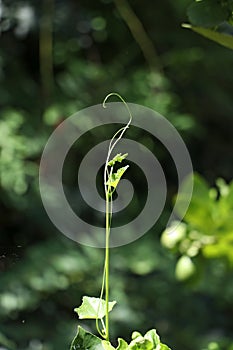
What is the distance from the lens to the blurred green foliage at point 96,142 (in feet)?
4.03

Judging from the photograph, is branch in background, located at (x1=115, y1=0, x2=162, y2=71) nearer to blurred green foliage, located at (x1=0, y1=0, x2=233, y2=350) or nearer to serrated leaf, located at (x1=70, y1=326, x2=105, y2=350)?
blurred green foliage, located at (x1=0, y1=0, x2=233, y2=350)

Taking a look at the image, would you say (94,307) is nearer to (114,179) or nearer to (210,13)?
(114,179)

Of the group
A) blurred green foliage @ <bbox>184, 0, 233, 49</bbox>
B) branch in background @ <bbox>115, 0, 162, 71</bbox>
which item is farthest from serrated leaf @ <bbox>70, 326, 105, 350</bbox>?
branch in background @ <bbox>115, 0, 162, 71</bbox>

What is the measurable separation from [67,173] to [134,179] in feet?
0.47

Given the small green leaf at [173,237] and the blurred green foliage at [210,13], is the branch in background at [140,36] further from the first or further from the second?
the blurred green foliage at [210,13]

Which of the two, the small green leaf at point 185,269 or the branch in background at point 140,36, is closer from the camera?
the small green leaf at point 185,269

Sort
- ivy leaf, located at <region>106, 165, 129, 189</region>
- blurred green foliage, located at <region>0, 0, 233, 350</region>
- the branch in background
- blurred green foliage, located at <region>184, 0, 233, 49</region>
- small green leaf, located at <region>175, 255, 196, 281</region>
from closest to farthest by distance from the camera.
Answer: ivy leaf, located at <region>106, 165, 129, 189</region> < blurred green foliage, located at <region>184, 0, 233, 49</region> < small green leaf, located at <region>175, 255, 196, 281</region> < blurred green foliage, located at <region>0, 0, 233, 350</region> < the branch in background

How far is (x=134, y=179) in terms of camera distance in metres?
1.47

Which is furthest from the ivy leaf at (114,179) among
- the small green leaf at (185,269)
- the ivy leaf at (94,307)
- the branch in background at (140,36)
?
the branch in background at (140,36)

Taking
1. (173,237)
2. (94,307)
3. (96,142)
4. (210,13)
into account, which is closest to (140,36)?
(96,142)

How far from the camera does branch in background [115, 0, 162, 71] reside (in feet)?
4.77

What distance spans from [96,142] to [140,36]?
0.22m

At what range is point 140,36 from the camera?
148 cm

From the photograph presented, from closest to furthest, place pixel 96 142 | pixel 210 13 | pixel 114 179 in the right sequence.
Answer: pixel 114 179 → pixel 210 13 → pixel 96 142
